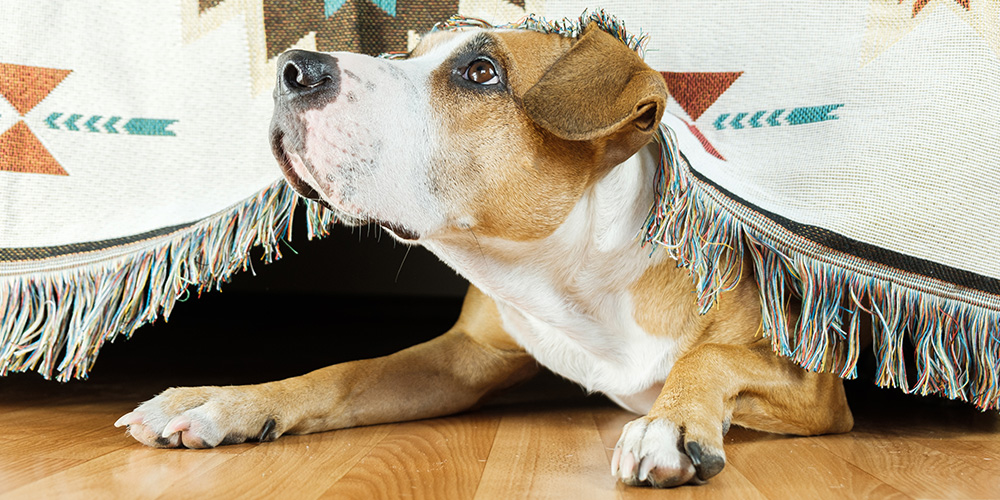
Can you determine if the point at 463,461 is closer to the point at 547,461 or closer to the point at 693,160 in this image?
the point at 547,461

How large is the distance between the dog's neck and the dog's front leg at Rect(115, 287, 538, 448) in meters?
0.29

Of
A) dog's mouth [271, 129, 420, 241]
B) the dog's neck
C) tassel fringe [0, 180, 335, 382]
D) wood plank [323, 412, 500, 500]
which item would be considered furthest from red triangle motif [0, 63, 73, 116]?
wood plank [323, 412, 500, 500]

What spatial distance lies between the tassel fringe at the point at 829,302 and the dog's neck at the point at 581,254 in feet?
0.18

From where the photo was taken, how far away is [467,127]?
1.47m

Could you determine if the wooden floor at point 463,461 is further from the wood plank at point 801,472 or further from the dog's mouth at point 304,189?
the dog's mouth at point 304,189

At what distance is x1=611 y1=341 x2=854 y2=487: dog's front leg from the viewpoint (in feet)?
4.06

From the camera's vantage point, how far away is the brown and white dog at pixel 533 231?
1.37 meters

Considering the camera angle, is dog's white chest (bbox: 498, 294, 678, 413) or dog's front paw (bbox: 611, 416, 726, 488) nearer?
dog's front paw (bbox: 611, 416, 726, 488)

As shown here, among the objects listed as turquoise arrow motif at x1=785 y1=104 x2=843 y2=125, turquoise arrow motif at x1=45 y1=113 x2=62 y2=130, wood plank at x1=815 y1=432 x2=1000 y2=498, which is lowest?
wood plank at x1=815 y1=432 x2=1000 y2=498

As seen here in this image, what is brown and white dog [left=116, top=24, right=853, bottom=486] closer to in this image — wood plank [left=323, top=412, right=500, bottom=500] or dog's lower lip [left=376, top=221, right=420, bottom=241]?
dog's lower lip [left=376, top=221, right=420, bottom=241]

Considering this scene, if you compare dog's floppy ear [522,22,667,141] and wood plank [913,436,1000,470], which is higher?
dog's floppy ear [522,22,667,141]

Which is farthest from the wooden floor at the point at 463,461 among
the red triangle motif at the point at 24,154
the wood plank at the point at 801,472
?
the red triangle motif at the point at 24,154

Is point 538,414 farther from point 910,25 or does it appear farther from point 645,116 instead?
point 910,25

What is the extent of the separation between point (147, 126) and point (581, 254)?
40.6 inches
